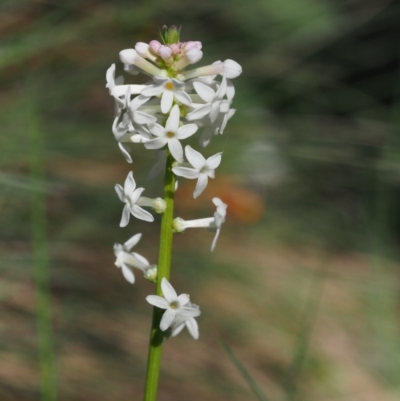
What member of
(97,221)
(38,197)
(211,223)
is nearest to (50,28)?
(97,221)

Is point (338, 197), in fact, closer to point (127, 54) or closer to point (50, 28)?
point (50, 28)

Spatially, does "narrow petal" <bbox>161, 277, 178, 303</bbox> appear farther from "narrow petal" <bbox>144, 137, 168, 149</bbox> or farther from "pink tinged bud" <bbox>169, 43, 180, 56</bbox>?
"pink tinged bud" <bbox>169, 43, 180, 56</bbox>

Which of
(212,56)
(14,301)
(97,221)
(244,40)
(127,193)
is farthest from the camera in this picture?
(244,40)

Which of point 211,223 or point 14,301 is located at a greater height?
point 211,223

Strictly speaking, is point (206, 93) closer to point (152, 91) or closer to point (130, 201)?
point (152, 91)

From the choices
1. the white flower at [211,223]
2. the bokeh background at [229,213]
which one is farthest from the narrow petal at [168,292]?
the bokeh background at [229,213]
